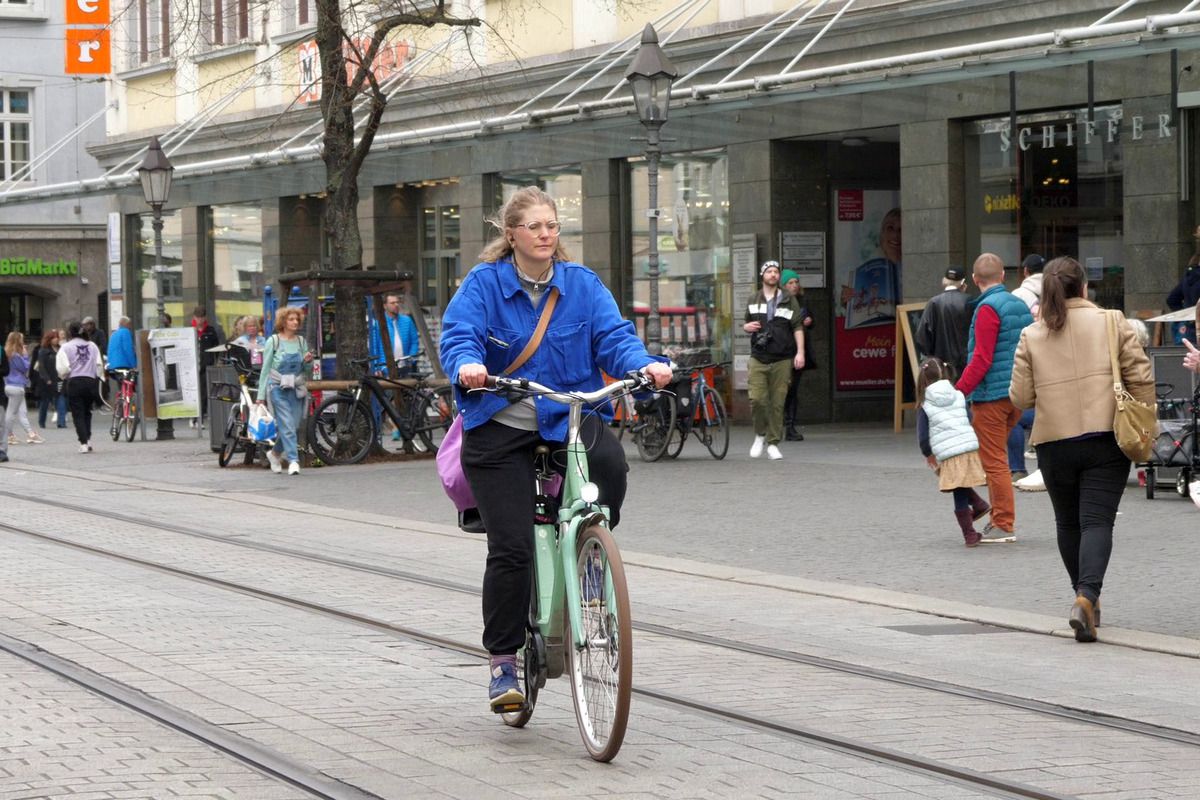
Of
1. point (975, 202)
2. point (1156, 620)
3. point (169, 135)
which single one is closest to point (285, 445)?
point (975, 202)

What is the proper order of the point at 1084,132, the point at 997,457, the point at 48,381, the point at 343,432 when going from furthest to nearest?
the point at 48,381
the point at 343,432
the point at 1084,132
the point at 997,457

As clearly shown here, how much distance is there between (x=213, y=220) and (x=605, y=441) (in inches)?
1217

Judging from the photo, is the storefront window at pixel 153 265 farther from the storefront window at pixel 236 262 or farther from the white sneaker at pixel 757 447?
the white sneaker at pixel 757 447

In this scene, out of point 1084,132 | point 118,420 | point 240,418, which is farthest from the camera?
point 118,420

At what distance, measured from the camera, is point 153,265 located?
1502 inches

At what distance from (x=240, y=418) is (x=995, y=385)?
10.4 m

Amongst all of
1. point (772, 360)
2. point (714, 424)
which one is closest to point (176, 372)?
point (714, 424)

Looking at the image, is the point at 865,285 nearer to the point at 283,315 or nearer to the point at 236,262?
the point at 283,315

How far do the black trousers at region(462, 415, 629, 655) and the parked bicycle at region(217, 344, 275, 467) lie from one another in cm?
1386

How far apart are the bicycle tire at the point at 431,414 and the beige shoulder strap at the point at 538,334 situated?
14.5 metres

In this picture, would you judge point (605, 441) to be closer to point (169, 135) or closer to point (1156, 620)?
point (1156, 620)

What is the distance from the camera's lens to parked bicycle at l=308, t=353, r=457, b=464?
2008 cm

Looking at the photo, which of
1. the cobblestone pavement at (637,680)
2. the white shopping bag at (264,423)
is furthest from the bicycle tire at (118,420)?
the cobblestone pavement at (637,680)

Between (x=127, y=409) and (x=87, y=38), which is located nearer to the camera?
(x=127, y=409)
